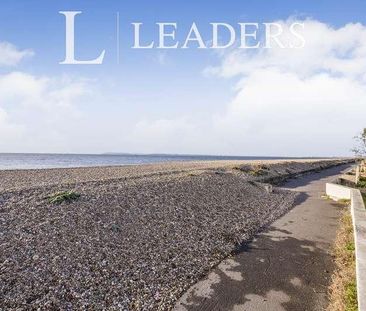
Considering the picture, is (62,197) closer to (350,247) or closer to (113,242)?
(113,242)

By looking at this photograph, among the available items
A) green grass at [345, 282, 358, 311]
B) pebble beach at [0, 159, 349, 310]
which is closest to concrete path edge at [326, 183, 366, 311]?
green grass at [345, 282, 358, 311]

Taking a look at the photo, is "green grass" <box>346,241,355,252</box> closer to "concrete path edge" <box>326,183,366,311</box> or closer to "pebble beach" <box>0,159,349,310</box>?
"concrete path edge" <box>326,183,366,311</box>

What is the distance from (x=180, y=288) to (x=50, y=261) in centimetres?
398

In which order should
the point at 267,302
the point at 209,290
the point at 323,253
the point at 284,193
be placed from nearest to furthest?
the point at 267,302, the point at 209,290, the point at 323,253, the point at 284,193

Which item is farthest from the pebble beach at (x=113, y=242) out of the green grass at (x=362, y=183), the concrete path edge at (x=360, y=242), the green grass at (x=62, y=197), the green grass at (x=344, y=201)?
the green grass at (x=362, y=183)

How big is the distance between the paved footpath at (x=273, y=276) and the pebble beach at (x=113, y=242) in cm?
56

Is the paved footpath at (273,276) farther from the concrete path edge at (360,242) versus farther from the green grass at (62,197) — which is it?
the green grass at (62,197)

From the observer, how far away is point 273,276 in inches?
411

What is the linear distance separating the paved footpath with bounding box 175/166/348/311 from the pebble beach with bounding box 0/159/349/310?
56 cm

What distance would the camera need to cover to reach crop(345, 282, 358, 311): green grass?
802 cm

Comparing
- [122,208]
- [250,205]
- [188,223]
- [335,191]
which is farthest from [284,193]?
[122,208]

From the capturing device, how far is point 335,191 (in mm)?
25406

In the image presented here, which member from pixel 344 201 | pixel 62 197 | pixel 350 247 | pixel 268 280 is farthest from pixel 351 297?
pixel 344 201

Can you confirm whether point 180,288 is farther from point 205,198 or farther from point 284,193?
A: point 284,193
